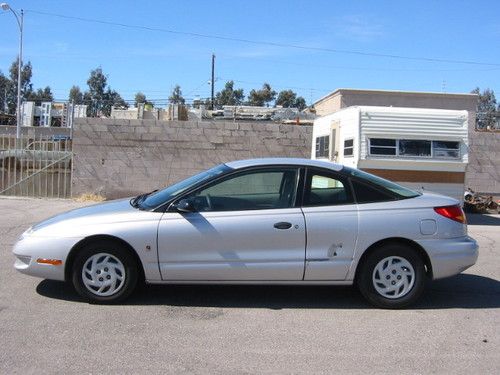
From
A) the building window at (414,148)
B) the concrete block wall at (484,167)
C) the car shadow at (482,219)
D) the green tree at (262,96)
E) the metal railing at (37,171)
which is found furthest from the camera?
the green tree at (262,96)

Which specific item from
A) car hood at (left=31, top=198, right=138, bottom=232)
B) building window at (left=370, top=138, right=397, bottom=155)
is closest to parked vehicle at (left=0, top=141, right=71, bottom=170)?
building window at (left=370, top=138, right=397, bottom=155)

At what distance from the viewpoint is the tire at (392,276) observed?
5.61 metres

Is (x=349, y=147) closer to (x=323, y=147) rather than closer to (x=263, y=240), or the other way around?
(x=323, y=147)

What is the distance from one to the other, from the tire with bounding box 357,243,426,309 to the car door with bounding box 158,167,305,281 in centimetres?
68

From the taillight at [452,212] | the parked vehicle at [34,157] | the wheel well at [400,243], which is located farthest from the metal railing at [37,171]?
the taillight at [452,212]

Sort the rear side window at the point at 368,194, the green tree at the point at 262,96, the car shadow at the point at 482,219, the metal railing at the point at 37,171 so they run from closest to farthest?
the rear side window at the point at 368,194 → the car shadow at the point at 482,219 → the metal railing at the point at 37,171 → the green tree at the point at 262,96

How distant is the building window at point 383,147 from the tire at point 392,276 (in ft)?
21.6

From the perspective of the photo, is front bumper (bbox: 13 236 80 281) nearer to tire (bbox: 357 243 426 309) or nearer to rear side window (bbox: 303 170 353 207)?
rear side window (bbox: 303 170 353 207)

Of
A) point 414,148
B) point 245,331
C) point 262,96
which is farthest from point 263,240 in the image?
point 262,96

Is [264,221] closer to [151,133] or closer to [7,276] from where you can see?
[7,276]

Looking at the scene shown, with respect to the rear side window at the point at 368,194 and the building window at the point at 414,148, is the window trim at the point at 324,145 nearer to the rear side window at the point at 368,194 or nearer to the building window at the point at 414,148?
the building window at the point at 414,148

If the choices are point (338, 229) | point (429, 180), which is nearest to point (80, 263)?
point (338, 229)

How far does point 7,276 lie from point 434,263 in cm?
475

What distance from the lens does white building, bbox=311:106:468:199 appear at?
1199 centimetres
